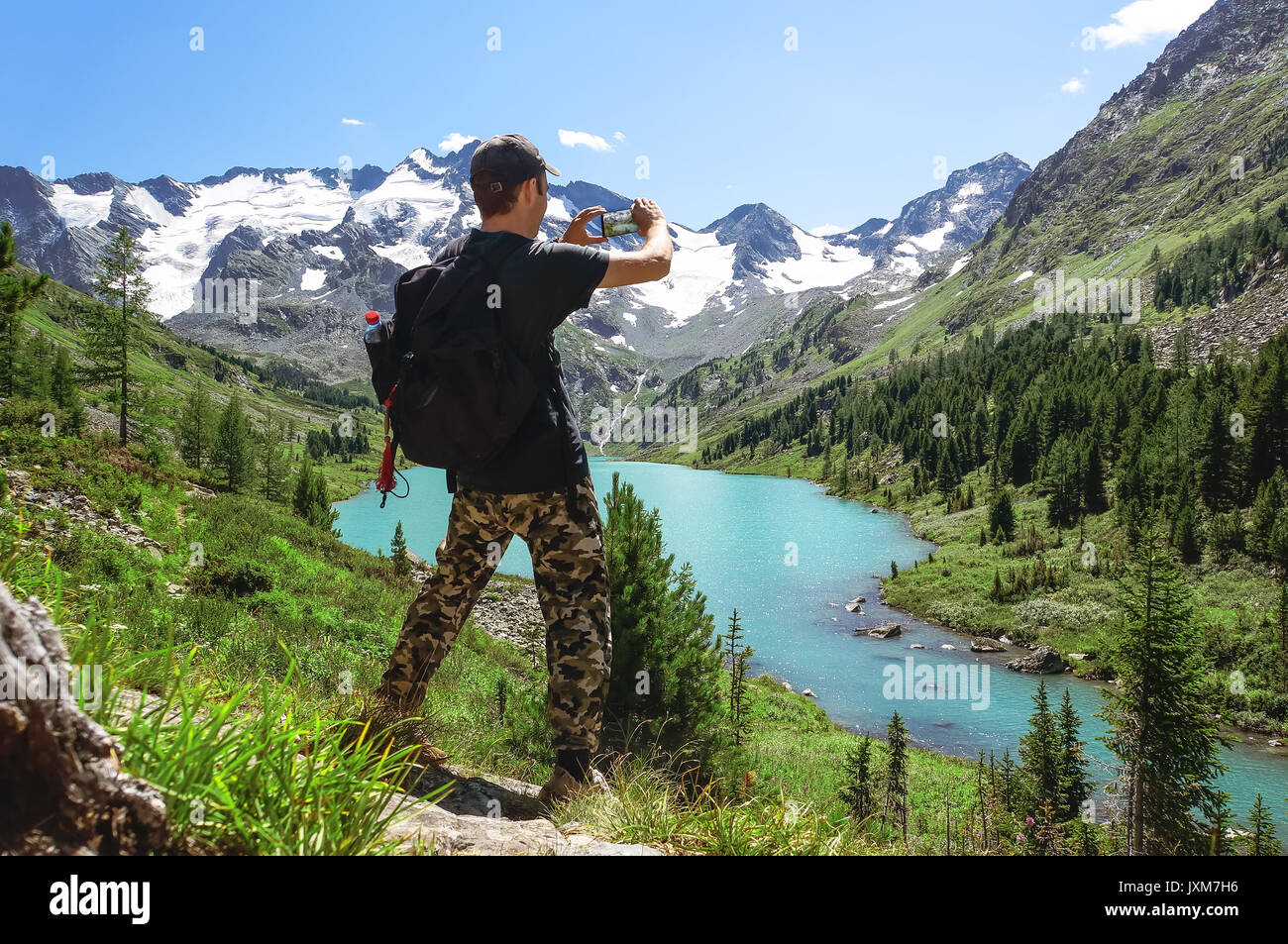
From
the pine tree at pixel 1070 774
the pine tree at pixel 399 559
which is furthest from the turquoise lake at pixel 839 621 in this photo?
the pine tree at pixel 399 559

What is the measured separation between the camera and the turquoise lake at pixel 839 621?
35031mm

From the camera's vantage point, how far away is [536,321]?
11.6 ft

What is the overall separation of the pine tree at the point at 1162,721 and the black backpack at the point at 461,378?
24614 mm

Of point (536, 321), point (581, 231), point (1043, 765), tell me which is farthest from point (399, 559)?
point (536, 321)

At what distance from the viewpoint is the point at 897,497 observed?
11794cm

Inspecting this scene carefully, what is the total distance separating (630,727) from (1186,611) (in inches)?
842

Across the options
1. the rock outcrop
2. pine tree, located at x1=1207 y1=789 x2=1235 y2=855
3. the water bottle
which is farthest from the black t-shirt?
pine tree, located at x1=1207 y1=789 x2=1235 y2=855

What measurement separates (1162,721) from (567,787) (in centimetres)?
2502

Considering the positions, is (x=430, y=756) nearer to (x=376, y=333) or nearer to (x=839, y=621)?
(x=376, y=333)

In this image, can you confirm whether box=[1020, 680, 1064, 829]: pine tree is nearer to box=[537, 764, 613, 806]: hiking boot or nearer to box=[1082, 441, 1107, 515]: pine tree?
box=[537, 764, 613, 806]: hiking boot

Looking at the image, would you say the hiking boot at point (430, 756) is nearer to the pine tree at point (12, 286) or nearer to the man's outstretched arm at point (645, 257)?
the man's outstretched arm at point (645, 257)

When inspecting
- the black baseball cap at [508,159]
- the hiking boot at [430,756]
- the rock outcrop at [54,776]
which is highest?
the black baseball cap at [508,159]
